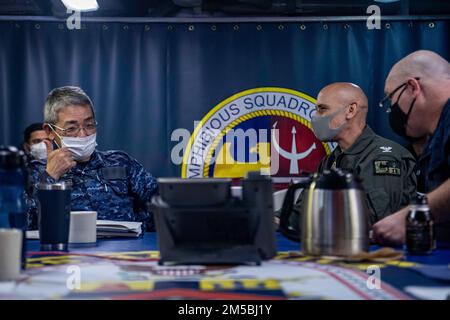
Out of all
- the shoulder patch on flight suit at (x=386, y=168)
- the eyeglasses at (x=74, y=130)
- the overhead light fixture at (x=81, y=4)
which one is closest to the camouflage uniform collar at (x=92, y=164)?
the eyeglasses at (x=74, y=130)

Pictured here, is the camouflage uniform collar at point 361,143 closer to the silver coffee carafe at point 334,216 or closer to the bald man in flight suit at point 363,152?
the bald man in flight suit at point 363,152

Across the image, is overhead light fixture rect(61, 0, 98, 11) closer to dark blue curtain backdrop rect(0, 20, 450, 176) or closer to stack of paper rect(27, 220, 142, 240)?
dark blue curtain backdrop rect(0, 20, 450, 176)

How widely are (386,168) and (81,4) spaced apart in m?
2.40

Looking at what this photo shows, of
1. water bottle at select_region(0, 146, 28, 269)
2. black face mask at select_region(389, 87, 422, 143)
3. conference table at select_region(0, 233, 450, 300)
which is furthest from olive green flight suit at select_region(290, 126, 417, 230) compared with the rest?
water bottle at select_region(0, 146, 28, 269)

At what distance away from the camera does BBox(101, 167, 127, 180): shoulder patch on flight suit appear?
3.35 meters

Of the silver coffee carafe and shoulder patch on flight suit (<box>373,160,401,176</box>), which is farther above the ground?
shoulder patch on flight suit (<box>373,160,401,176</box>)

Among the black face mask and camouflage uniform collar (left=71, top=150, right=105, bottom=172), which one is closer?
the black face mask

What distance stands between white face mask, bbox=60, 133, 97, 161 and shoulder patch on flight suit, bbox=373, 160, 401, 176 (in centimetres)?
157

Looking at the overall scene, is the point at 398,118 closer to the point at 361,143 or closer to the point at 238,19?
the point at 361,143

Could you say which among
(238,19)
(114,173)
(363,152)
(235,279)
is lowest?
(235,279)

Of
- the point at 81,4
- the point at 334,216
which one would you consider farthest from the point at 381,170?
the point at 81,4

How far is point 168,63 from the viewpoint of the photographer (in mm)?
4527

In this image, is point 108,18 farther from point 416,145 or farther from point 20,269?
point 20,269
